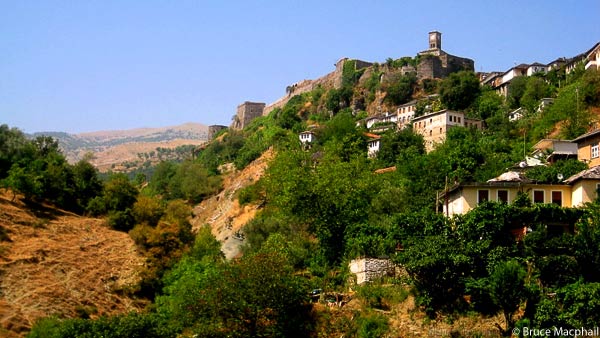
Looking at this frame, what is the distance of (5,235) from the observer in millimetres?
43781

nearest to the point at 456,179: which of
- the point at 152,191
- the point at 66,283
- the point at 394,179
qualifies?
the point at 394,179

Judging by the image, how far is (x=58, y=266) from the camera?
138 ft

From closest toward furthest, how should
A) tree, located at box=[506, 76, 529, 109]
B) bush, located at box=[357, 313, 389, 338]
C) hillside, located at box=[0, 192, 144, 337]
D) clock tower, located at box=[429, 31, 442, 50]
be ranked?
bush, located at box=[357, 313, 389, 338]
hillside, located at box=[0, 192, 144, 337]
tree, located at box=[506, 76, 529, 109]
clock tower, located at box=[429, 31, 442, 50]

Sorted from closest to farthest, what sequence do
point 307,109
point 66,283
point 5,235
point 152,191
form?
point 66,283 → point 5,235 → point 152,191 → point 307,109

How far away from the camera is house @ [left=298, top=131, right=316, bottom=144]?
73812mm

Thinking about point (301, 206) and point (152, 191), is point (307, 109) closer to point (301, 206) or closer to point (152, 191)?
point (152, 191)

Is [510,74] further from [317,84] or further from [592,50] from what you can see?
[317,84]

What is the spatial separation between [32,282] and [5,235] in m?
5.91

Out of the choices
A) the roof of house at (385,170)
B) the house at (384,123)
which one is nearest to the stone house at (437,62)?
the house at (384,123)

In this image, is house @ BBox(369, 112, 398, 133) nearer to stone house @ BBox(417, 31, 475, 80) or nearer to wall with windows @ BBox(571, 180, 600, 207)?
stone house @ BBox(417, 31, 475, 80)

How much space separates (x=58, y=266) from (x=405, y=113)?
141ft

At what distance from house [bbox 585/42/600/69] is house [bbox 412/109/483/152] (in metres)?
11.0

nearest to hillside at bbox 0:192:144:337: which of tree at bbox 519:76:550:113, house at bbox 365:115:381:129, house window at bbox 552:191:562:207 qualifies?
house window at bbox 552:191:562:207

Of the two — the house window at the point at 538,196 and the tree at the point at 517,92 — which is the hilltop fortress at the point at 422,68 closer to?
the tree at the point at 517,92
